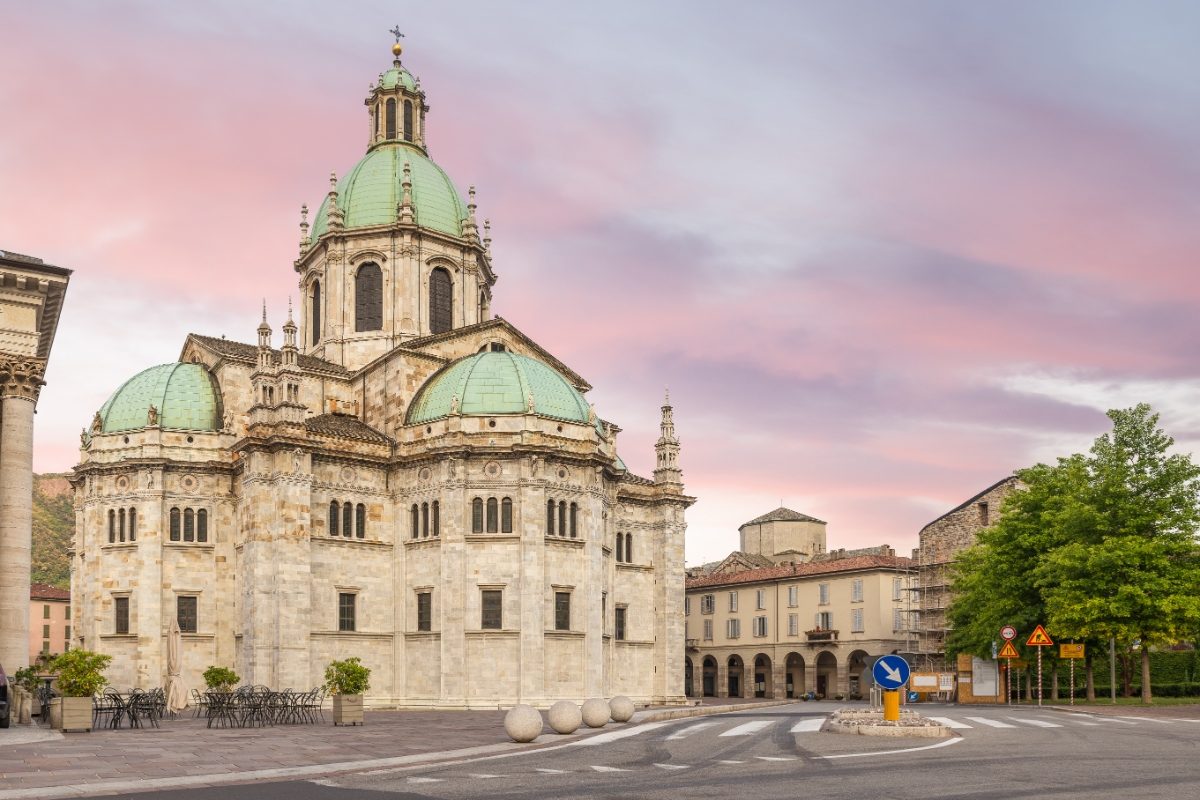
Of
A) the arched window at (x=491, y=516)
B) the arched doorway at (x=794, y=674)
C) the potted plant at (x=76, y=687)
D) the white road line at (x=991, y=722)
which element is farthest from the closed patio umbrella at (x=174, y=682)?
the arched doorway at (x=794, y=674)

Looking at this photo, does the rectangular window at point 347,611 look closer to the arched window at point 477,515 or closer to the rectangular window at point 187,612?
the arched window at point 477,515

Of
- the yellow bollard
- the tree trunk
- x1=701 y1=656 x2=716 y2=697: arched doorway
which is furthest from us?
x1=701 y1=656 x2=716 y2=697: arched doorway

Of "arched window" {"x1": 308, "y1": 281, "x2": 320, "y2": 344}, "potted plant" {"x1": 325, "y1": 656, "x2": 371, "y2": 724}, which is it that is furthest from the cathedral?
"potted plant" {"x1": 325, "y1": 656, "x2": 371, "y2": 724}

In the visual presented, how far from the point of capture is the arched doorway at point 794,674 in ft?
307

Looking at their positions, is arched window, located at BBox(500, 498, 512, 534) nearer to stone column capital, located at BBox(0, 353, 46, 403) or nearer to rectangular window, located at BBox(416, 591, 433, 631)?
rectangular window, located at BBox(416, 591, 433, 631)

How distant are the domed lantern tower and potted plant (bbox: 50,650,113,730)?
34598 mm

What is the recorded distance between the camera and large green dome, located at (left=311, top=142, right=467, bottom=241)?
70.4 meters

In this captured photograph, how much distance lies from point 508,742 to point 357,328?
4369 centimetres

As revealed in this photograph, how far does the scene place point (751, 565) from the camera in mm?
110688

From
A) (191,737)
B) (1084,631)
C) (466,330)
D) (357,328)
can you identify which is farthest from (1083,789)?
(357,328)

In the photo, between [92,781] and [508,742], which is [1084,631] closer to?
[508,742]

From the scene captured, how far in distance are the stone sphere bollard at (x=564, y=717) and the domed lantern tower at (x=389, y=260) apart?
40.7 metres

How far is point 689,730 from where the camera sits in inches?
1272

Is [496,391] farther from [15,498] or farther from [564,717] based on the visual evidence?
[564,717]
